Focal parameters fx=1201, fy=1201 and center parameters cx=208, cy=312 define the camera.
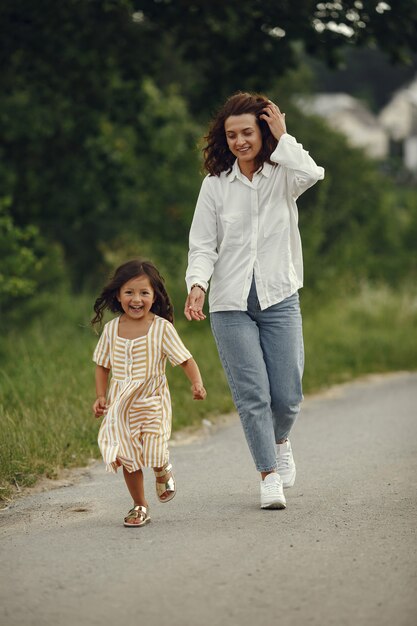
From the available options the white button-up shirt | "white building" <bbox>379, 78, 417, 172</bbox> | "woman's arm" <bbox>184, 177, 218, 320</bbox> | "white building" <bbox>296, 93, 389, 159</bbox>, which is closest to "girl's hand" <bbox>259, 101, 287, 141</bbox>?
the white button-up shirt

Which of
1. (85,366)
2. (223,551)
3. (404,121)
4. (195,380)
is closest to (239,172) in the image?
(195,380)

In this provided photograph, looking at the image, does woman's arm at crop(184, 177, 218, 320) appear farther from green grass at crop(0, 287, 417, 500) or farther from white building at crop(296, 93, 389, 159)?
white building at crop(296, 93, 389, 159)

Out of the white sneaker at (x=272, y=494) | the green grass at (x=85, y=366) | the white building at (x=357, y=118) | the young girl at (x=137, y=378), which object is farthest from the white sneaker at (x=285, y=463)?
the white building at (x=357, y=118)

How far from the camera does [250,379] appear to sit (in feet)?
19.9

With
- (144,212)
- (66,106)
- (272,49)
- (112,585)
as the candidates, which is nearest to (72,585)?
(112,585)

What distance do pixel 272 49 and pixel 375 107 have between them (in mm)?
92813

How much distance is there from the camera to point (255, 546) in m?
5.08

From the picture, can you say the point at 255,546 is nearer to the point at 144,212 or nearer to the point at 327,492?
the point at 327,492

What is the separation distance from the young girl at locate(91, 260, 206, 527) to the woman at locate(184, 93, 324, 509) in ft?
1.25

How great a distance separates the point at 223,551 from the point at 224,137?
224cm

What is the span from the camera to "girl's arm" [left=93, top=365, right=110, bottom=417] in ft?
18.3

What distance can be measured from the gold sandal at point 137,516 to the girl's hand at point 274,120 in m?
1.93

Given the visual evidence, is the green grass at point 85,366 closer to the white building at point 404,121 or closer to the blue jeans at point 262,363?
the blue jeans at point 262,363

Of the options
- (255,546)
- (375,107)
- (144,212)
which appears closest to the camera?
(255,546)
